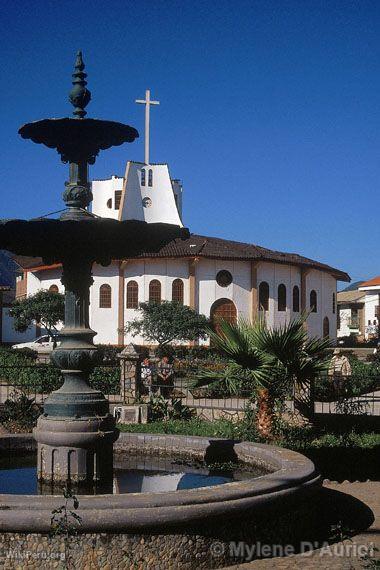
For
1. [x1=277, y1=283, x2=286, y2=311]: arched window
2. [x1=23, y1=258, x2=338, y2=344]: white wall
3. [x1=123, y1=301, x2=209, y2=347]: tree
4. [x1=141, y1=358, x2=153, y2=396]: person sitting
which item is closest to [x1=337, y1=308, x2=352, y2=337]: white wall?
[x1=277, y1=283, x2=286, y2=311]: arched window

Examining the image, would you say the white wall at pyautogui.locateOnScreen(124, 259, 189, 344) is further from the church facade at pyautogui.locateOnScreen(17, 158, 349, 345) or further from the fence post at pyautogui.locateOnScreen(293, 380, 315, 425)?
the fence post at pyautogui.locateOnScreen(293, 380, 315, 425)

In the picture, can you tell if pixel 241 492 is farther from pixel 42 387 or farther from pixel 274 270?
pixel 274 270

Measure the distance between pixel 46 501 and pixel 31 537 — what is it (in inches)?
11.0

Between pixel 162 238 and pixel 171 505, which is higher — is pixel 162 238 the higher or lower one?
the higher one

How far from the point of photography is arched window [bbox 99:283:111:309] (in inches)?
1841

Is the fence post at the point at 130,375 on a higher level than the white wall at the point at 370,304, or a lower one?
lower

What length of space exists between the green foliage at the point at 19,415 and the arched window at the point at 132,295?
31317mm

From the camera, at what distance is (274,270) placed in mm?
48969

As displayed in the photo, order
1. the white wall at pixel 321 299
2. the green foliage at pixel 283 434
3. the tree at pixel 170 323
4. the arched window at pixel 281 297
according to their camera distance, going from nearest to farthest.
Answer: the green foliage at pixel 283 434, the tree at pixel 170 323, the arched window at pixel 281 297, the white wall at pixel 321 299

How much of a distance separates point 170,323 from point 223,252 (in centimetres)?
785

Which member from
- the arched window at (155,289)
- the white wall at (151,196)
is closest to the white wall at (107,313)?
the arched window at (155,289)

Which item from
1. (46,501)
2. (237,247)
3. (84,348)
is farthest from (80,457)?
(237,247)

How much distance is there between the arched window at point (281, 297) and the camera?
4934cm

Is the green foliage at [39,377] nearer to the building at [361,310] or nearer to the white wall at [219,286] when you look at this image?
the white wall at [219,286]
